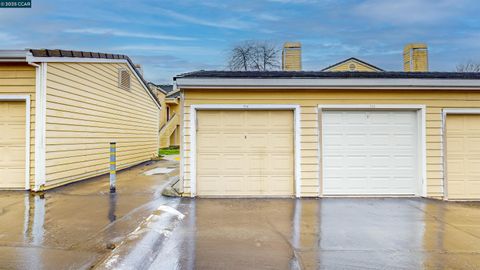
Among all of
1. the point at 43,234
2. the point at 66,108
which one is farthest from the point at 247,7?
the point at 43,234

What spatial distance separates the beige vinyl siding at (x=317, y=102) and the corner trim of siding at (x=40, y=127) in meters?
3.88

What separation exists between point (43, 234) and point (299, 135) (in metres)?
5.60

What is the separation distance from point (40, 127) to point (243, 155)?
17.7 ft

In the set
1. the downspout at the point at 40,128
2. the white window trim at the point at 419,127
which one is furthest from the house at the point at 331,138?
the downspout at the point at 40,128

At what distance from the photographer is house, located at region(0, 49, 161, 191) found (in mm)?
7824

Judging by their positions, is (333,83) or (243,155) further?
(243,155)

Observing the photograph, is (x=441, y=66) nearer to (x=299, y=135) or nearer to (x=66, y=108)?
(x=299, y=135)

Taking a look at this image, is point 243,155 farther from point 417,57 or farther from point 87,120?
point 417,57

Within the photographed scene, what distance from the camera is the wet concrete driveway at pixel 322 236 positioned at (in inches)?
142

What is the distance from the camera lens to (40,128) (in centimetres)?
783

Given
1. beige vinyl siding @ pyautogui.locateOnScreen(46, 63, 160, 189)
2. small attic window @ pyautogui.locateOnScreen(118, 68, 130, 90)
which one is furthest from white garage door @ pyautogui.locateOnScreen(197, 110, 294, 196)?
small attic window @ pyautogui.locateOnScreen(118, 68, 130, 90)

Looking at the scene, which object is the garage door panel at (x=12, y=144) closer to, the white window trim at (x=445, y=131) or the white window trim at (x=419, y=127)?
the white window trim at (x=419, y=127)

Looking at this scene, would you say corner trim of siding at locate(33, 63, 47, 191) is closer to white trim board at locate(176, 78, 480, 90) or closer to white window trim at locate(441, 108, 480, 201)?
white trim board at locate(176, 78, 480, 90)

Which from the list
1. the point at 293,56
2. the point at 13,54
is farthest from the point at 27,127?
the point at 293,56
